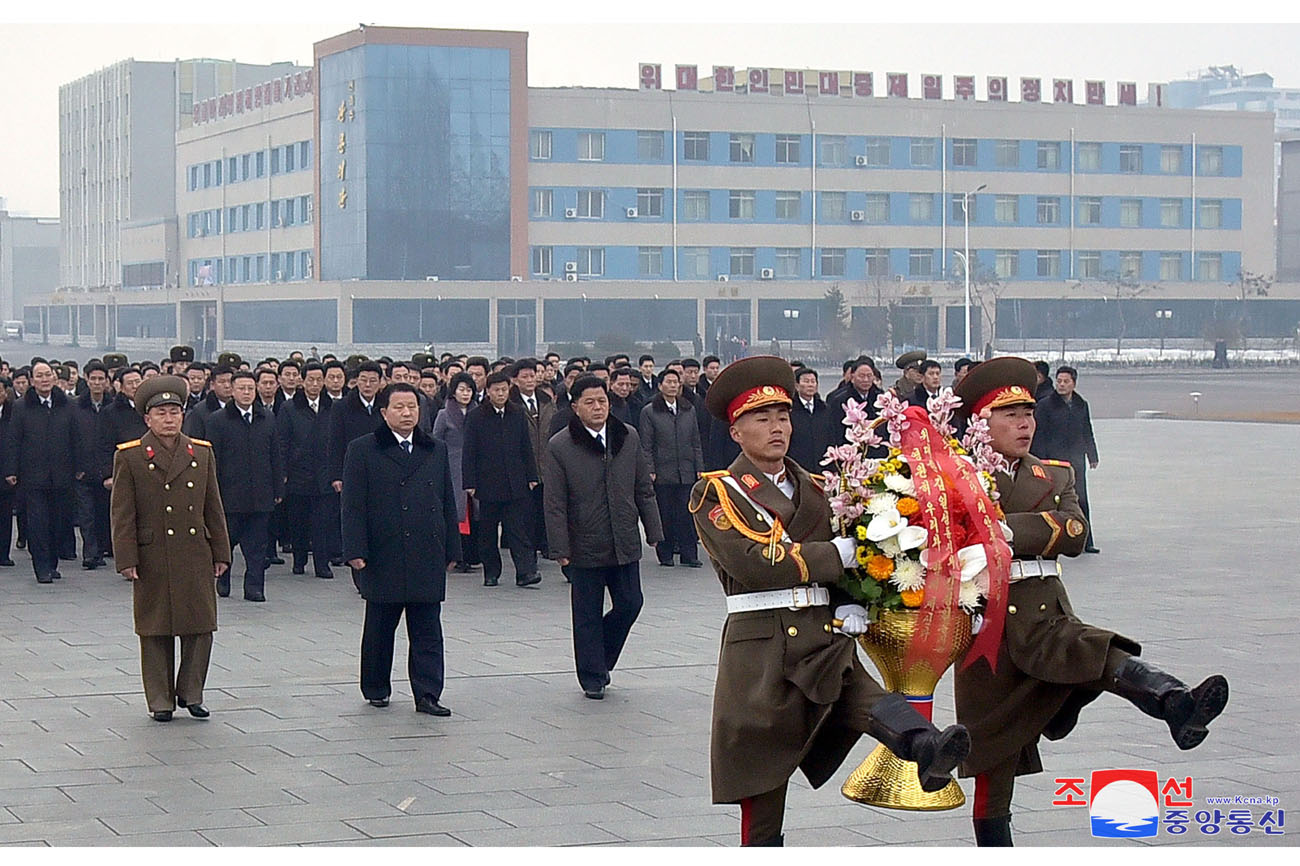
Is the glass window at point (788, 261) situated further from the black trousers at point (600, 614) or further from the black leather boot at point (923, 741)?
the black leather boot at point (923, 741)

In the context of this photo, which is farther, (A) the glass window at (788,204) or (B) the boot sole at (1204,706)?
(A) the glass window at (788,204)

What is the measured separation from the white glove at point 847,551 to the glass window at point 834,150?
64282 millimetres

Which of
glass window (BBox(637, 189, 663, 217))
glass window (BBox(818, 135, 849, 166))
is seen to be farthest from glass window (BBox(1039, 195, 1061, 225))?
glass window (BBox(637, 189, 663, 217))

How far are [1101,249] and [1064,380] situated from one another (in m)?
58.5

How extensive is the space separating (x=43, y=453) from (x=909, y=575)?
1116 cm

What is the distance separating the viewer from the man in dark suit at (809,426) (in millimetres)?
15641

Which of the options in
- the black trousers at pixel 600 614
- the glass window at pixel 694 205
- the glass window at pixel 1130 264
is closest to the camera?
the black trousers at pixel 600 614

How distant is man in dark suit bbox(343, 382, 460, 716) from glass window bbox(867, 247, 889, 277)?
61241 mm

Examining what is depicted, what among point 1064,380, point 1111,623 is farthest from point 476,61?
point 1111,623

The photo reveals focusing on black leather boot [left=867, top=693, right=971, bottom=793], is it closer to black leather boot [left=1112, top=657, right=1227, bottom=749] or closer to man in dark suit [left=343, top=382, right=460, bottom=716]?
black leather boot [left=1112, top=657, right=1227, bottom=749]

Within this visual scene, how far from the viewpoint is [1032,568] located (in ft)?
19.6

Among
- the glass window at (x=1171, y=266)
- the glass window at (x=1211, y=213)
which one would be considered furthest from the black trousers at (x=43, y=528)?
the glass window at (x=1211, y=213)

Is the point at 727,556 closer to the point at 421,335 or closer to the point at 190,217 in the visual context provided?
the point at 421,335

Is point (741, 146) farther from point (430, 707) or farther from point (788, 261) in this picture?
point (430, 707)
